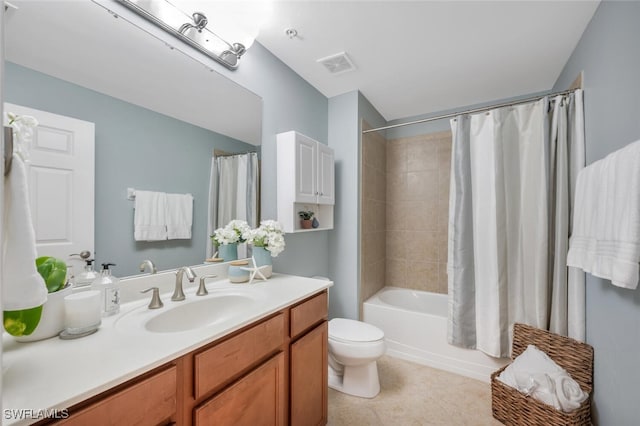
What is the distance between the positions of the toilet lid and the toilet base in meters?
0.20

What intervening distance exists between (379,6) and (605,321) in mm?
2047

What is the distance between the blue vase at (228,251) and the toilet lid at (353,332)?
89 centimetres

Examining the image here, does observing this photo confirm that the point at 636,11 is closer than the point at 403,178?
Yes

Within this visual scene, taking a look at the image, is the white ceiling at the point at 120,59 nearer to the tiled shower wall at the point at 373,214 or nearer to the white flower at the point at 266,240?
the white flower at the point at 266,240

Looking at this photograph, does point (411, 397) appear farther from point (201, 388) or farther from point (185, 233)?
point (185, 233)

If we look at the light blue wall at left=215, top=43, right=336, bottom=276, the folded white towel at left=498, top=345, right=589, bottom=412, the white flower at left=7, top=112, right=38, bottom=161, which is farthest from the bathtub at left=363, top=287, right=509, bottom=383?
the white flower at left=7, top=112, right=38, bottom=161

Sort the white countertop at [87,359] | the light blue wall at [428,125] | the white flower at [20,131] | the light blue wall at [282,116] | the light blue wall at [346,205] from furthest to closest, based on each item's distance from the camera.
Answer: the light blue wall at [428,125], the light blue wall at [346,205], the light blue wall at [282,116], the white flower at [20,131], the white countertop at [87,359]

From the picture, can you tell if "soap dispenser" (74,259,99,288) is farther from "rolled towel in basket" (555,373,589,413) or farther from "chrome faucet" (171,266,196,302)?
"rolled towel in basket" (555,373,589,413)

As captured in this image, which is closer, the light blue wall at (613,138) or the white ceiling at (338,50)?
the white ceiling at (338,50)

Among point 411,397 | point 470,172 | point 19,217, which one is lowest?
point 411,397

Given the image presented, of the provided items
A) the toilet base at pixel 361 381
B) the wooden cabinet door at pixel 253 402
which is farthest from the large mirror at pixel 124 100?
the toilet base at pixel 361 381

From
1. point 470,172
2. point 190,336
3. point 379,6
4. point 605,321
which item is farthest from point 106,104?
point 605,321

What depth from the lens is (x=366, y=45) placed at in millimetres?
1834

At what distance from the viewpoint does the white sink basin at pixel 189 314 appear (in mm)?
1001
